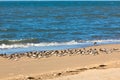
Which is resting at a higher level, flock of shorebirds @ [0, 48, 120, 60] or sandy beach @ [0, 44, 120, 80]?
sandy beach @ [0, 44, 120, 80]

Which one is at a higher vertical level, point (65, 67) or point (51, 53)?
point (65, 67)

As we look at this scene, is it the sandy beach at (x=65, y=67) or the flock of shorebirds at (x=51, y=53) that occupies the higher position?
the sandy beach at (x=65, y=67)

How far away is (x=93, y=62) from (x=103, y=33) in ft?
45.2

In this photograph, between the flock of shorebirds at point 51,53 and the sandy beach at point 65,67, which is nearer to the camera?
the sandy beach at point 65,67

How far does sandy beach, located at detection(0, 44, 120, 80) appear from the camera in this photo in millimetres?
10443

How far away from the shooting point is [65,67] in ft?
43.9

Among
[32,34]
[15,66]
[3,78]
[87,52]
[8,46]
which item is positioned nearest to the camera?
[3,78]

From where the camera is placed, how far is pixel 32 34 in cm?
2741

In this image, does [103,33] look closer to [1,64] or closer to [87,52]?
[87,52]

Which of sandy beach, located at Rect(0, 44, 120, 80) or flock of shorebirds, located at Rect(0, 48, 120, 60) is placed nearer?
A: sandy beach, located at Rect(0, 44, 120, 80)

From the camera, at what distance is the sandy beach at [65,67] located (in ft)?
34.3

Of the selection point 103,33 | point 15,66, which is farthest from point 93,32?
point 15,66

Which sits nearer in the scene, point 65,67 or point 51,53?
point 65,67

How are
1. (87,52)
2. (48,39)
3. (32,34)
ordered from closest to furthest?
(87,52) < (48,39) < (32,34)
